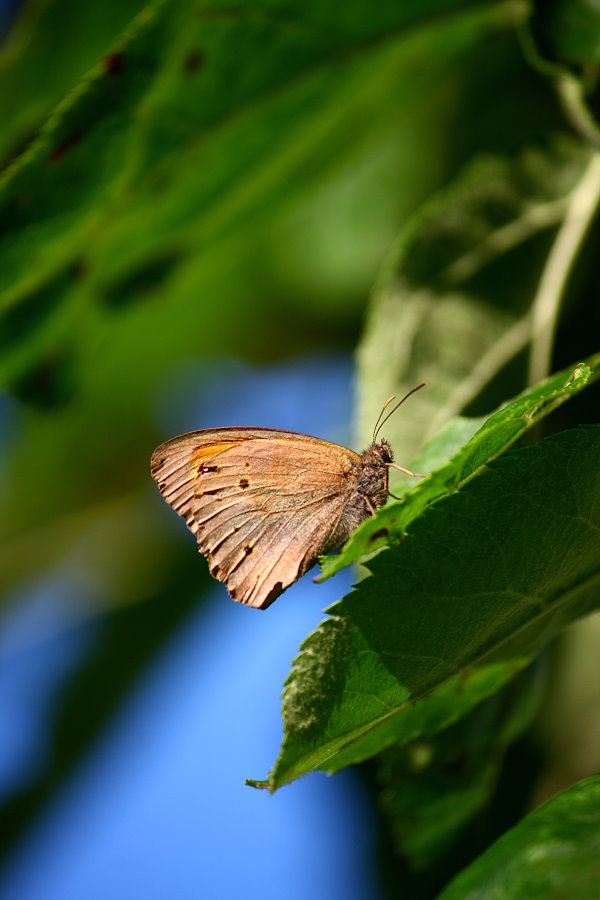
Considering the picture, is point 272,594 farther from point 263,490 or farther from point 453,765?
point 453,765

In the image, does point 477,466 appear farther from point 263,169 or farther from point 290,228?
point 290,228

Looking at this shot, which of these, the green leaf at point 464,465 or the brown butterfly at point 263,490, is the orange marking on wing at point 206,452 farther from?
the green leaf at point 464,465

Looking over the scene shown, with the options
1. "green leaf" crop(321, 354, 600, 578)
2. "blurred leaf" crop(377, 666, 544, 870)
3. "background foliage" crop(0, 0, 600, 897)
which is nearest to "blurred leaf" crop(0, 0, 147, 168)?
"background foliage" crop(0, 0, 600, 897)

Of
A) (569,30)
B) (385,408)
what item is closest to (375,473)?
(385,408)

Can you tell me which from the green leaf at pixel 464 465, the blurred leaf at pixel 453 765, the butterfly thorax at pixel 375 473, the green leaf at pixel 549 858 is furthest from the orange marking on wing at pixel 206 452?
the green leaf at pixel 549 858

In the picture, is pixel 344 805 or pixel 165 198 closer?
pixel 165 198

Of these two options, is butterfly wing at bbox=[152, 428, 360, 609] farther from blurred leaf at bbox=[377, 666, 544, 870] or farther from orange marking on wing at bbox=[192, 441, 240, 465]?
blurred leaf at bbox=[377, 666, 544, 870]

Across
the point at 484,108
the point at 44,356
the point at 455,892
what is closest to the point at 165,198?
Result: the point at 44,356
